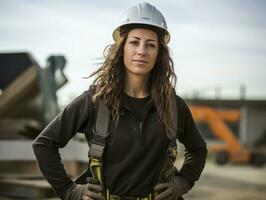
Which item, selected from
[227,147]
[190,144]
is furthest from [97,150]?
[227,147]

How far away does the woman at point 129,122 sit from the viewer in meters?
2.20

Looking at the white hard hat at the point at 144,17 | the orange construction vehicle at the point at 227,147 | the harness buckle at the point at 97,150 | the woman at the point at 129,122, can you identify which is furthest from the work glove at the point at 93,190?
the orange construction vehicle at the point at 227,147

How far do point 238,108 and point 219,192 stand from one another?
8512mm

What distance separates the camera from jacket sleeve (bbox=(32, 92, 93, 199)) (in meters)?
2.22

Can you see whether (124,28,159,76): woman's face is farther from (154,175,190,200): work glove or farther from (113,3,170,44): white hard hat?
(154,175,190,200): work glove

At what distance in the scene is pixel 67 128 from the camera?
2.23 meters

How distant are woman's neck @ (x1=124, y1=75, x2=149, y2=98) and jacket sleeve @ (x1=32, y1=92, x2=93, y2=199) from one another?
0.22m

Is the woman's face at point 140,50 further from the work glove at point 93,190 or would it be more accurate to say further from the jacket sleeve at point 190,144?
the work glove at point 93,190

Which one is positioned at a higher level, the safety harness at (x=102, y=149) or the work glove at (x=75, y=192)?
the safety harness at (x=102, y=149)

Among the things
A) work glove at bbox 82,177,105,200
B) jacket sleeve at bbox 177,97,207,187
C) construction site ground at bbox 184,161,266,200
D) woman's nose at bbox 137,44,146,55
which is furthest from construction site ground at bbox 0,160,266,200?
woman's nose at bbox 137,44,146,55

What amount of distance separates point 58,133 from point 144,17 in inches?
27.7

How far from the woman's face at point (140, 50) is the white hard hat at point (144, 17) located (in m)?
0.04

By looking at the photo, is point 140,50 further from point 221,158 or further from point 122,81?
point 221,158

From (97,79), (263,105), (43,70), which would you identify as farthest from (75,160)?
(263,105)
